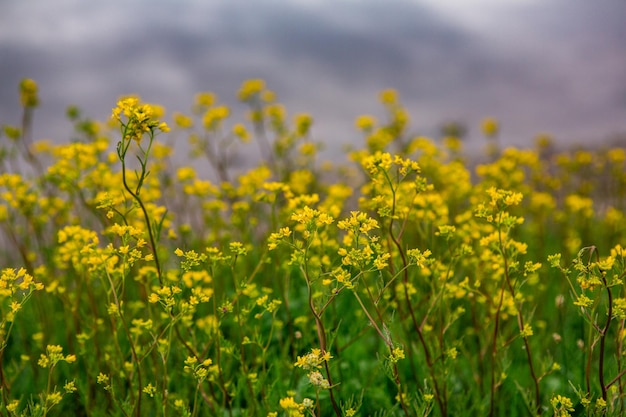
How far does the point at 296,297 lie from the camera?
Answer: 5586mm

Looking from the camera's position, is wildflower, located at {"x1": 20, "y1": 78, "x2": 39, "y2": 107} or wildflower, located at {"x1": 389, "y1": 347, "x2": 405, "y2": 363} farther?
wildflower, located at {"x1": 20, "y1": 78, "x2": 39, "y2": 107}

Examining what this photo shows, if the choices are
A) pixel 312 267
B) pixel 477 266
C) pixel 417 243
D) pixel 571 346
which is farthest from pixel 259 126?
pixel 571 346

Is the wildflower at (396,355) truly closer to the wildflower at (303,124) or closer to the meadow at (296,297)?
the meadow at (296,297)

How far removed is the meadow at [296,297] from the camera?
2939 millimetres

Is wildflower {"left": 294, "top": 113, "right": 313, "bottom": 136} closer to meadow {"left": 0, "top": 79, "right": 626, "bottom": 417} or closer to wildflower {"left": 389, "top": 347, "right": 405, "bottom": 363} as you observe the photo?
meadow {"left": 0, "top": 79, "right": 626, "bottom": 417}

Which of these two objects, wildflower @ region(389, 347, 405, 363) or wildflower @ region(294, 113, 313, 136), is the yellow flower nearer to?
wildflower @ region(294, 113, 313, 136)

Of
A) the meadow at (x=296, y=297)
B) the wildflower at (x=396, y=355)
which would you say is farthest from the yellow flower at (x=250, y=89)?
the wildflower at (x=396, y=355)

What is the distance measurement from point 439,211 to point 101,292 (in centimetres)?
Answer: 323

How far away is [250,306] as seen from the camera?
11.4 feet

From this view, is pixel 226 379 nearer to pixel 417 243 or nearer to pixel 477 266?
pixel 477 266

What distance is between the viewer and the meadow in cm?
294

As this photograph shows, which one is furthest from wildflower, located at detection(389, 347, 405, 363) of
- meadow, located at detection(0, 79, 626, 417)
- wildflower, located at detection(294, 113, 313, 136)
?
wildflower, located at detection(294, 113, 313, 136)

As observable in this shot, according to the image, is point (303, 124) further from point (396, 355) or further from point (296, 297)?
point (396, 355)

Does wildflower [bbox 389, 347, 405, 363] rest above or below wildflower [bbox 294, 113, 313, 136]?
below
